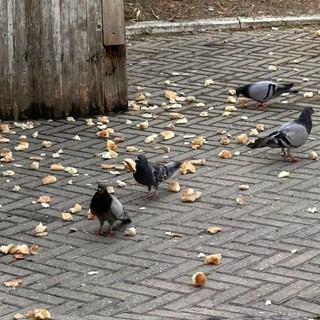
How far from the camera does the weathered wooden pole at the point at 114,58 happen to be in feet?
30.7

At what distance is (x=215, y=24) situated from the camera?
40.2 ft

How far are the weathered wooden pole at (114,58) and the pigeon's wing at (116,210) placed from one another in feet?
9.33

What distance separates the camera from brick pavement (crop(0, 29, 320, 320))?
5.84 m

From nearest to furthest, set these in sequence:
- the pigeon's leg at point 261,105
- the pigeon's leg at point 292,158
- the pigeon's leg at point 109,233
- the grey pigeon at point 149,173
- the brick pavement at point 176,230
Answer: the brick pavement at point 176,230 → the pigeon's leg at point 109,233 → the grey pigeon at point 149,173 → the pigeon's leg at point 292,158 → the pigeon's leg at point 261,105

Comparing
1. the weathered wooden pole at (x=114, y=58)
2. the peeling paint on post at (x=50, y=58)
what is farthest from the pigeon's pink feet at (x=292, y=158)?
the peeling paint on post at (x=50, y=58)

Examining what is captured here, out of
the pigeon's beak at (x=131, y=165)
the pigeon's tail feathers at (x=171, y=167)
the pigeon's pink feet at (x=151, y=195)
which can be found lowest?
the pigeon's pink feet at (x=151, y=195)

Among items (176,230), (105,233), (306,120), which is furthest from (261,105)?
(105,233)

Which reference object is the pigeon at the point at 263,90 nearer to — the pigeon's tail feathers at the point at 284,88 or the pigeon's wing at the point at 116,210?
the pigeon's tail feathers at the point at 284,88

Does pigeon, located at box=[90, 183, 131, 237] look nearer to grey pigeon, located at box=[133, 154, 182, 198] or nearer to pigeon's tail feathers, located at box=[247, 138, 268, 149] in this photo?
grey pigeon, located at box=[133, 154, 182, 198]

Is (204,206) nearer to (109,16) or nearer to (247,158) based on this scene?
(247,158)

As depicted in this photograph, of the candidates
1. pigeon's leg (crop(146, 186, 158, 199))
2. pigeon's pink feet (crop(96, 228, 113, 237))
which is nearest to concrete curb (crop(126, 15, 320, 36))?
pigeon's leg (crop(146, 186, 158, 199))

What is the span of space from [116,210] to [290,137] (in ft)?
5.97

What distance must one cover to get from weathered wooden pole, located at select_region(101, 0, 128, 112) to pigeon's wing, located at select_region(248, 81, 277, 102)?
1.12 metres

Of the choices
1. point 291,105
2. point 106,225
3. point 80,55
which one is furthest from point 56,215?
point 291,105
